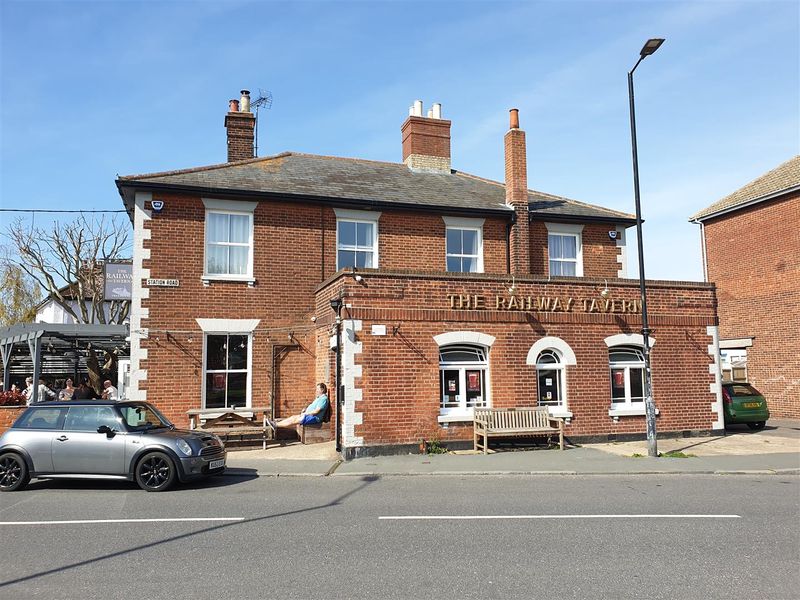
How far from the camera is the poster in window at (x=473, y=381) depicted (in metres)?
14.3

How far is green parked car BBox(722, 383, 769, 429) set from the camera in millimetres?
17547

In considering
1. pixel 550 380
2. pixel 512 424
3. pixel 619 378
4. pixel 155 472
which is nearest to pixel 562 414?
pixel 550 380

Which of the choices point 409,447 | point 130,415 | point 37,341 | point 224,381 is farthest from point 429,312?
point 37,341

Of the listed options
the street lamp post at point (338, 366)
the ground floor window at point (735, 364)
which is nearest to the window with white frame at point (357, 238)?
the street lamp post at point (338, 366)

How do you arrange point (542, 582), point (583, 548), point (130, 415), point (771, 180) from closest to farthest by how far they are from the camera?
1. point (542, 582)
2. point (583, 548)
3. point (130, 415)
4. point (771, 180)

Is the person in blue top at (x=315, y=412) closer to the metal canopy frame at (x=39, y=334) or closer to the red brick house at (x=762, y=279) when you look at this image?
the metal canopy frame at (x=39, y=334)

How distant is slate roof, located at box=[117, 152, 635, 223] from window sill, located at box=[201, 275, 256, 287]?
217 centimetres

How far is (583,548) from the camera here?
20.7 ft

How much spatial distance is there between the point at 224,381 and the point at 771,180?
21213mm

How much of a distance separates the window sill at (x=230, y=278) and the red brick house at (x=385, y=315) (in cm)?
4

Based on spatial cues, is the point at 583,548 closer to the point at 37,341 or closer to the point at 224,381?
the point at 224,381

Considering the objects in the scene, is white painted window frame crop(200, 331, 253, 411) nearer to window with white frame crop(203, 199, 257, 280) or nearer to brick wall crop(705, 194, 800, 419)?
window with white frame crop(203, 199, 257, 280)

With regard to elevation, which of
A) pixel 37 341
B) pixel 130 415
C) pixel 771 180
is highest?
pixel 771 180

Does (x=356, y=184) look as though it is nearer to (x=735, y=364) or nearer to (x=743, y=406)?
(x=743, y=406)
